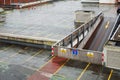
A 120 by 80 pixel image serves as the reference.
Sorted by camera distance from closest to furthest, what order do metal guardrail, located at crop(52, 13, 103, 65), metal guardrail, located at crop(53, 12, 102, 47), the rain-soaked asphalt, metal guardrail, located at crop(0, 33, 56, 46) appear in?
1. the rain-soaked asphalt
2. metal guardrail, located at crop(52, 13, 103, 65)
3. metal guardrail, located at crop(53, 12, 102, 47)
4. metal guardrail, located at crop(0, 33, 56, 46)

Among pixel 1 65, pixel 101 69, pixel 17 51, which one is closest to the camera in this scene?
pixel 101 69

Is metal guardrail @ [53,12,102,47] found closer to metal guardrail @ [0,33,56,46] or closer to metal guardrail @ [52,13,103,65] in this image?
metal guardrail @ [52,13,103,65]

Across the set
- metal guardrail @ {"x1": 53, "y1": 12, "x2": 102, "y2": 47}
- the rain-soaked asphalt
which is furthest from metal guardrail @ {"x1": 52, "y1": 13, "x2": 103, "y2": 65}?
the rain-soaked asphalt

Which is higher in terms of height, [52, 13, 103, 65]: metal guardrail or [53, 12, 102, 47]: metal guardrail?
[53, 12, 102, 47]: metal guardrail

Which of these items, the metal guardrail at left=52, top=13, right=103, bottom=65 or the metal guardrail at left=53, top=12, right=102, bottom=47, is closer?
the metal guardrail at left=52, top=13, right=103, bottom=65

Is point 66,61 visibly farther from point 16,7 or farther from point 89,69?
point 16,7

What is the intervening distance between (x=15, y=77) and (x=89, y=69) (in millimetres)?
7045

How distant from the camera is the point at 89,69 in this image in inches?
829

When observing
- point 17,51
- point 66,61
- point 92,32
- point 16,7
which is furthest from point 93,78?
point 16,7

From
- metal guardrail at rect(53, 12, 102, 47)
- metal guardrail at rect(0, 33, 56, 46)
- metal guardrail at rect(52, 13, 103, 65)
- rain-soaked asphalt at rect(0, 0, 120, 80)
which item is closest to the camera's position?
rain-soaked asphalt at rect(0, 0, 120, 80)

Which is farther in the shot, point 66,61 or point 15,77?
point 66,61

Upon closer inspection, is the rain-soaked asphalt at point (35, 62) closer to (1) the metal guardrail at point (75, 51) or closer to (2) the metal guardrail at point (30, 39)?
(1) the metal guardrail at point (75, 51)

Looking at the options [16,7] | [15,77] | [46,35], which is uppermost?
[16,7]

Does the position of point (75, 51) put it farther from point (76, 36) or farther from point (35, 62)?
point (76, 36)
